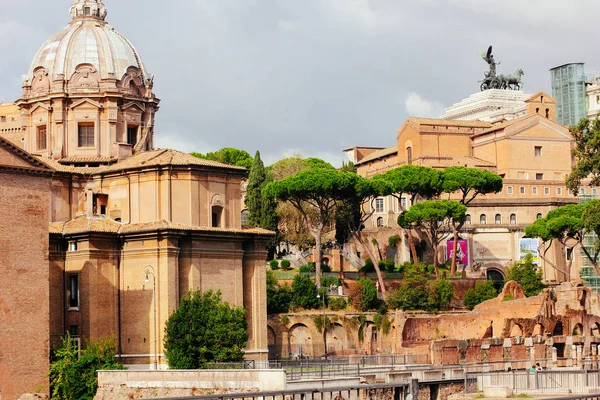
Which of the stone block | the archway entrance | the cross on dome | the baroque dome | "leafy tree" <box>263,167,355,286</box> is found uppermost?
the cross on dome

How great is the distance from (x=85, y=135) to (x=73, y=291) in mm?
9920

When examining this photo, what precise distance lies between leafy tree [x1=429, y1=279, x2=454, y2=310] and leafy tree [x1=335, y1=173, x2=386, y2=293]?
10.2 ft

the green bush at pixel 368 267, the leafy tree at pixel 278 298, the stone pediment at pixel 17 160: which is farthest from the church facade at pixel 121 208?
the green bush at pixel 368 267

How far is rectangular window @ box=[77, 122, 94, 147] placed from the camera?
59.5 meters

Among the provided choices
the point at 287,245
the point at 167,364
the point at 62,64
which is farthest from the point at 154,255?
the point at 287,245

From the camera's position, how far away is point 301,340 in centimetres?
6862

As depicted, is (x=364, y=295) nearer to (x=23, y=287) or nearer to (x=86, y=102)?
(x=86, y=102)

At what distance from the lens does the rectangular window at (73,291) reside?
52750mm

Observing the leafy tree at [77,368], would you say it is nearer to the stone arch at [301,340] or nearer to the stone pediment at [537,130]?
the stone arch at [301,340]

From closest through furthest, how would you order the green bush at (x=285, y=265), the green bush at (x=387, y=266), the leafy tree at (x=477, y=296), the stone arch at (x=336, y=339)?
the stone arch at (x=336, y=339) < the leafy tree at (x=477, y=296) < the green bush at (x=285, y=265) < the green bush at (x=387, y=266)

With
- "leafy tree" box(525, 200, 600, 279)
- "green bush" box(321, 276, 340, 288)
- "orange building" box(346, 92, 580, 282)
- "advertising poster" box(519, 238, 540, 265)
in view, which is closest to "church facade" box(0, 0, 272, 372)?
"green bush" box(321, 276, 340, 288)

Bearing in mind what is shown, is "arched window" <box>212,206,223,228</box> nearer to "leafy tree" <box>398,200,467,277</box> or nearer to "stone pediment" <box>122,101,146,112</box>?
"stone pediment" <box>122,101,146,112</box>

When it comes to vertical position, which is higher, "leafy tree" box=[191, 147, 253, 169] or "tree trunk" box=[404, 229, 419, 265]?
"leafy tree" box=[191, 147, 253, 169]

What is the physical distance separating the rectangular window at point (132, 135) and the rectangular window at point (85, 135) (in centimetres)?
188
